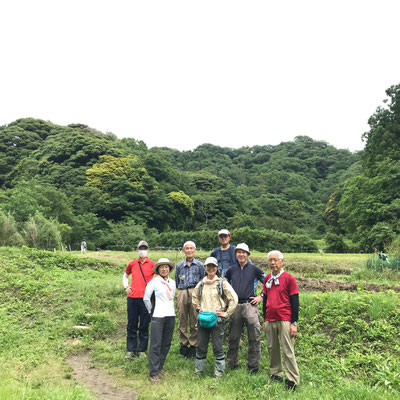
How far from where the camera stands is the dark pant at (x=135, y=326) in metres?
6.05

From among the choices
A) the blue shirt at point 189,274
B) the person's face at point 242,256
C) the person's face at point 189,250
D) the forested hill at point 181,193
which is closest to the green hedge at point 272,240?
the forested hill at point 181,193

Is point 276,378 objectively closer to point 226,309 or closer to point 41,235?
point 226,309

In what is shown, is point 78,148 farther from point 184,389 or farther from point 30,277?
point 184,389

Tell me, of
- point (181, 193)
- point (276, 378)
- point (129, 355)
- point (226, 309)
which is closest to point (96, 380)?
point (129, 355)

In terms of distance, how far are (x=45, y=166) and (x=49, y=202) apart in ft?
57.7

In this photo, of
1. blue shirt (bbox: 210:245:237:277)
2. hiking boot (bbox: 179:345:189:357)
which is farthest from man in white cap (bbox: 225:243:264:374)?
hiking boot (bbox: 179:345:189:357)

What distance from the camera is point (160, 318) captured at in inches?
207

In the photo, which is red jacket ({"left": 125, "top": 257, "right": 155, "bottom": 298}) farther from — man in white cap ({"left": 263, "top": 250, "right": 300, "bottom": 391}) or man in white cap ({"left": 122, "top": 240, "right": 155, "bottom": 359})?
man in white cap ({"left": 263, "top": 250, "right": 300, "bottom": 391})

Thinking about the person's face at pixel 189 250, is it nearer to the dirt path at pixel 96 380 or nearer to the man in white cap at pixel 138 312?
the man in white cap at pixel 138 312

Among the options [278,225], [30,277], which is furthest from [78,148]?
[30,277]

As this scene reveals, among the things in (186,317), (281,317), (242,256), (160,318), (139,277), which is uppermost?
(242,256)

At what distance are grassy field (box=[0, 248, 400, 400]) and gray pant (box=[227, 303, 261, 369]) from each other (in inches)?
10.6

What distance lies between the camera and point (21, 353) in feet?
19.8

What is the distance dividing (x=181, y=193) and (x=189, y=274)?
4065 cm
